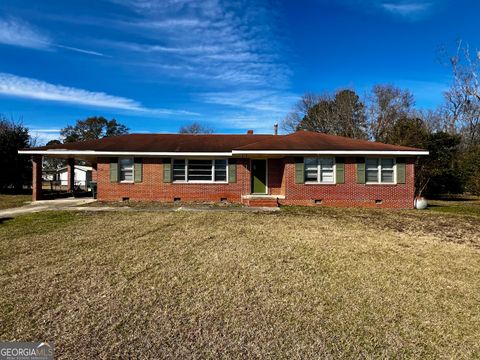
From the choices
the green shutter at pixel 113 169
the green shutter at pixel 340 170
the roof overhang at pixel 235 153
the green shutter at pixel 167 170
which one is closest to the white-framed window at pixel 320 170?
the green shutter at pixel 340 170

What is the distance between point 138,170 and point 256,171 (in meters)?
6.33

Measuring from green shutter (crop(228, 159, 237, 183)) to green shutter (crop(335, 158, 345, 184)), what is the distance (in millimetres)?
5167

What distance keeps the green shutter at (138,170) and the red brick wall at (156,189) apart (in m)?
0.16

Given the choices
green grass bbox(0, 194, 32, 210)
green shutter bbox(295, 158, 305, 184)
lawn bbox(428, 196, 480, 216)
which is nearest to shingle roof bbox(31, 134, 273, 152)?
green grass bbox(0, 194, 32, 210)

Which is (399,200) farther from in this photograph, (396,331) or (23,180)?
(23,180)

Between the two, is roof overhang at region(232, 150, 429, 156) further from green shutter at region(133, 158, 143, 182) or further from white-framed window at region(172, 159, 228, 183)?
green shutter at region(133, 158, 143, 182)

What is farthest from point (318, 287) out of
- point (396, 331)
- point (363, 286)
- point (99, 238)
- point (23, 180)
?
point (23, 180)

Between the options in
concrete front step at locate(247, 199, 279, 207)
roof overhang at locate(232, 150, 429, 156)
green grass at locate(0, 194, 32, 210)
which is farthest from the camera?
roof overhang at locate(232, 150, 429, 156)

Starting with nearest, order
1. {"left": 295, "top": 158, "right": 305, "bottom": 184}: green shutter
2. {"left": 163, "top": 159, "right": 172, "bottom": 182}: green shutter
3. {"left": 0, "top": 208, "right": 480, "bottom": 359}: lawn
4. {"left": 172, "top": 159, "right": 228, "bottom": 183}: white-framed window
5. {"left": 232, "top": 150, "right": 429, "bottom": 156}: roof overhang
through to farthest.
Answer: {"left": 0, "top": 208, "right": 480, "bottom": 359}: lawn, {"left": 232, "top": 150, "right": 429, "bottom": 156}: roof overhang, {"left": 295, "top": 158, "right": 305, "bottom": 184}: green shutter, {"left": 163, "top": 159, "right": 172, "bottom": 182}: green shutter, {"left": 172, "top": 159, "right": 228, "bottom": 183}: white-framed window

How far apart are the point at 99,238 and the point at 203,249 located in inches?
112

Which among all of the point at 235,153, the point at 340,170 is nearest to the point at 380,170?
the point at 340,170

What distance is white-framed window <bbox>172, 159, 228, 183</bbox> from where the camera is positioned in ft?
54.1

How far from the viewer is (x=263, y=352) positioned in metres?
3.12

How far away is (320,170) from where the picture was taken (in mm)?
15227
